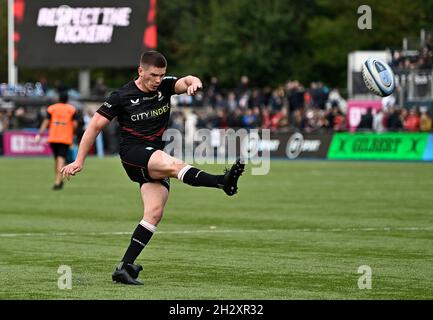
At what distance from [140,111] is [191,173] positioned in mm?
824

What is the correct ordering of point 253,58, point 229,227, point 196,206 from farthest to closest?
1. point 253,58
2. point 196,206
3. point 229,227

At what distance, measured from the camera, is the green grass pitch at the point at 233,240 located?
11.1m

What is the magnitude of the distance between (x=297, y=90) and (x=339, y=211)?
28.5 meters

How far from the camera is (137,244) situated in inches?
457

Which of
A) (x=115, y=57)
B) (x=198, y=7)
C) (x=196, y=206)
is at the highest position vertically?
(x=198, y=7)

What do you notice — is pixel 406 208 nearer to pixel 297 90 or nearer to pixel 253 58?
pixel 297 90

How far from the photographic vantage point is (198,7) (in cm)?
8719

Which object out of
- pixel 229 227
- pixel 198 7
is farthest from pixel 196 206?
pixel 198 7

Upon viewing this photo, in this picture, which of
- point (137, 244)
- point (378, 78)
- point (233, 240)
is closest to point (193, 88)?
point (137, 244)

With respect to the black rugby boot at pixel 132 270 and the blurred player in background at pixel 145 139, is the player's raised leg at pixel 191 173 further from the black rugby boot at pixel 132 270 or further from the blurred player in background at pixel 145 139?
the black rugby boot at pixel 132 270

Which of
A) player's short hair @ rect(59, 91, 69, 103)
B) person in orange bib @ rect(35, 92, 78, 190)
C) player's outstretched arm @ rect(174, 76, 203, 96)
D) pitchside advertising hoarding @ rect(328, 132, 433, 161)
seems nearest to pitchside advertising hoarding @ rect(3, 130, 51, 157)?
pitchside advertising hoarding @ rect(328, 132, 433, 161)

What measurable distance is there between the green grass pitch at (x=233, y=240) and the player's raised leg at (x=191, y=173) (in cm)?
96

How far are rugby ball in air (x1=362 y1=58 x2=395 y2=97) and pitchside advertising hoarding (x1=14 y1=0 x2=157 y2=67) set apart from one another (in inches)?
1348
